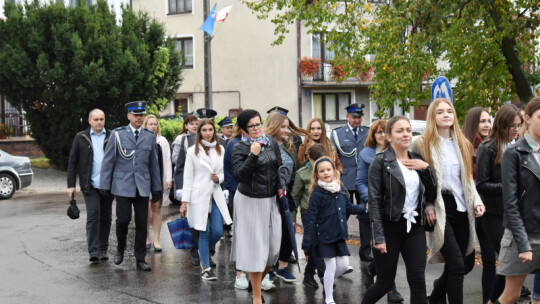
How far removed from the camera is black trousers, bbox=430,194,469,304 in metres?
5.85

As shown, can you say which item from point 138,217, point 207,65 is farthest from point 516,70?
point 207,65

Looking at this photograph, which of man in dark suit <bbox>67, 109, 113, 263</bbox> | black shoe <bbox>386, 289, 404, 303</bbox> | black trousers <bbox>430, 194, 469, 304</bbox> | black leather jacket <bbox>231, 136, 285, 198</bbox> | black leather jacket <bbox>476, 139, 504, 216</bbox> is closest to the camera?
black trousers <bbox>430, 194, 469, 304</bbox>

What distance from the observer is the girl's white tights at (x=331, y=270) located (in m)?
7.07

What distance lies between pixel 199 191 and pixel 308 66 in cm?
2874

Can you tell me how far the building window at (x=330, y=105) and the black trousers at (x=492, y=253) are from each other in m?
32.2

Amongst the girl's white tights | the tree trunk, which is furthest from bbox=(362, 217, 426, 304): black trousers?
the tree trunk

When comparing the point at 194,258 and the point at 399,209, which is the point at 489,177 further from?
the point at 194,258

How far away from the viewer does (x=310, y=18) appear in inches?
685

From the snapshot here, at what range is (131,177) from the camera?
8.97 meters

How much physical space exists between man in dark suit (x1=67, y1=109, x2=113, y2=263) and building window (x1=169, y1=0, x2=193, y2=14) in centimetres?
2957

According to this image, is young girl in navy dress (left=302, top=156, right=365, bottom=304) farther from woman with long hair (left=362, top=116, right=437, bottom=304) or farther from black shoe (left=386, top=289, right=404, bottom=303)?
woman with long hair (left=362, top=116, right=437, bottom=304)

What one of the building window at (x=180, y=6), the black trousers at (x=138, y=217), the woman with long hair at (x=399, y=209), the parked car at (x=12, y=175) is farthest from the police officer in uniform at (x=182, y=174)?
the building window at (x=180, y=6)

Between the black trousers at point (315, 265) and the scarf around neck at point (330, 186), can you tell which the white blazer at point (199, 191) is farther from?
the scarf around neck at point (330, 186)

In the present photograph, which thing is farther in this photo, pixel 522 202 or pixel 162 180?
pixel 162 180
